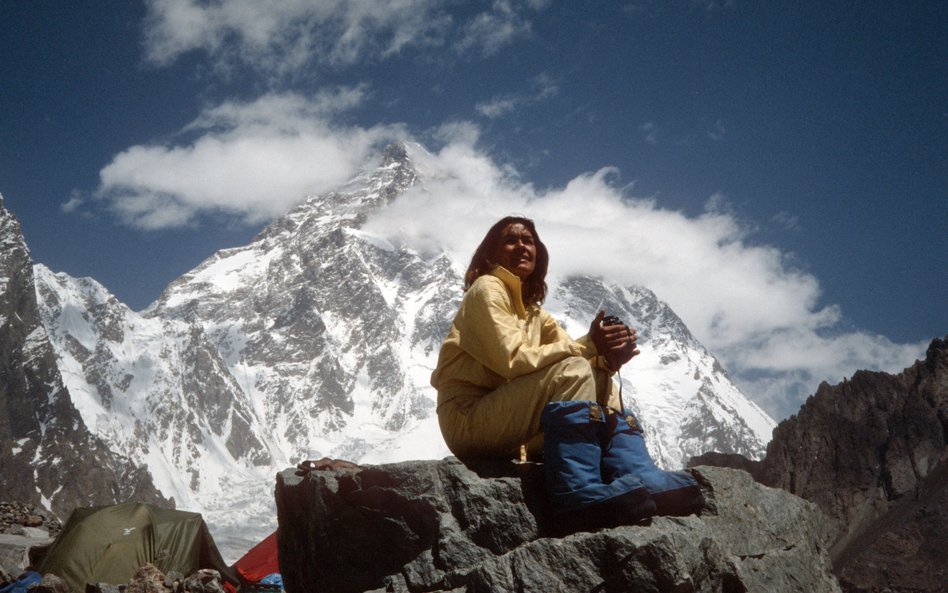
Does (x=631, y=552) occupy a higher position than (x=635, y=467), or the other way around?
(x=635, y=467)

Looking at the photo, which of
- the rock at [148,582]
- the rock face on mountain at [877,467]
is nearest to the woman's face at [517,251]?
the rock at [148,582]

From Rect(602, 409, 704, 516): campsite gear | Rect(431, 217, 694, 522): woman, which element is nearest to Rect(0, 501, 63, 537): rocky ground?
Rect(431, 217, 694, 522): woman

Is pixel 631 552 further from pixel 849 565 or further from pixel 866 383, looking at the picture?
pixel 866 383

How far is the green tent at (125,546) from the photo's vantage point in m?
7.96

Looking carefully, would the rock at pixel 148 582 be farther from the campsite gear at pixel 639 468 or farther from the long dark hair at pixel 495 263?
the campsite gear at pixel 639 468

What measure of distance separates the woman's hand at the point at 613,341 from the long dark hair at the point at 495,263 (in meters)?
0.87

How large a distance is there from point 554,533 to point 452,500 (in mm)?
580

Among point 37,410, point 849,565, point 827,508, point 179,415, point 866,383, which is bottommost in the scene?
point 849,565

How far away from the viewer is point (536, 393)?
13.1ft

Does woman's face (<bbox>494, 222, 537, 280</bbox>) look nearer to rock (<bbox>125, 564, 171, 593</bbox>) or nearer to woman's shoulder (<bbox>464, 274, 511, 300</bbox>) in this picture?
woman's shoulder (<bbox>464, 274, 511, 300</bbox>)

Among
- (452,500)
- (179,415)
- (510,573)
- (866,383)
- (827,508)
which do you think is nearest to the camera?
(510,573)

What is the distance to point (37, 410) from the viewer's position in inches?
4252

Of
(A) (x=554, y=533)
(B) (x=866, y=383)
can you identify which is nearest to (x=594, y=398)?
(A) (x=554, y=533)

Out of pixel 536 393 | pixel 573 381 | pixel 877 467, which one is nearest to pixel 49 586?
pixel 536 393
